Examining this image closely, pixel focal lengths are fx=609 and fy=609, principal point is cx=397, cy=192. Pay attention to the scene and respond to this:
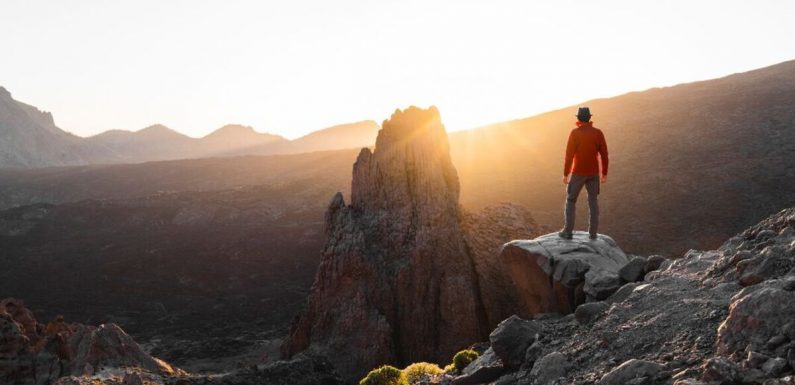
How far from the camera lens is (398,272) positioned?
26.5m

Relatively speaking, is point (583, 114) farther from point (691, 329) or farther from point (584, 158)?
point (691, 329)

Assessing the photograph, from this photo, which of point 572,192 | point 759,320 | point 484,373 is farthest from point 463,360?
point 759,320

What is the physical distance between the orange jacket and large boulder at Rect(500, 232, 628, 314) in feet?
6.59

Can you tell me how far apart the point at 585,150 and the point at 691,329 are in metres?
8.28

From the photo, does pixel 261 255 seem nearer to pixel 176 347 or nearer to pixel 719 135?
pixel 176 347

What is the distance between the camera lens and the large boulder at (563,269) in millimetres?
13822

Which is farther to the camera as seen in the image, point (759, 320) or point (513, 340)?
point (513, 340)

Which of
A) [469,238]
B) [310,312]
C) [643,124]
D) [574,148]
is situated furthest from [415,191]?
[643,124]

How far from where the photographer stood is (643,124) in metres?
69.0

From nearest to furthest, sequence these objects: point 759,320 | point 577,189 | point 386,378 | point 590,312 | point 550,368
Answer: point 759,320
point 550,368
point 590,312
point 386,378
point 577,189

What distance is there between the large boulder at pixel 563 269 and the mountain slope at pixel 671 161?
25884 millimetres

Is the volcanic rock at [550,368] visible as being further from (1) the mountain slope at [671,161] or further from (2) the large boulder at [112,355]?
(1) the mountain slope at [671,161]

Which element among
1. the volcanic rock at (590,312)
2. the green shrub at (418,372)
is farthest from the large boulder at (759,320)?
the green shrub at (418,372)

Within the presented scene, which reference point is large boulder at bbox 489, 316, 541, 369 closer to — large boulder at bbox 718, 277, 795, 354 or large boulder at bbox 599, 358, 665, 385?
large boulder at bbox 599, 358, 665, 385
